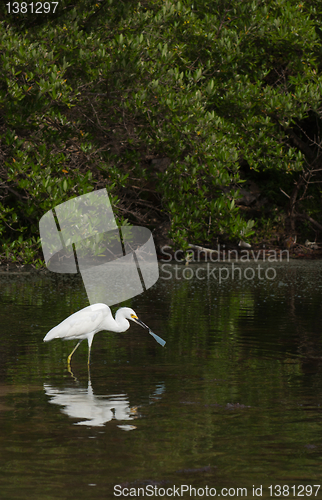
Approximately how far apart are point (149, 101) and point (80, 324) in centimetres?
925

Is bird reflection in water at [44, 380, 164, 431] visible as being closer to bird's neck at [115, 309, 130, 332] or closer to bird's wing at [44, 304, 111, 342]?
bird's wing at [44, 304, 111, 342]

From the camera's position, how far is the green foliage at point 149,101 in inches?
587

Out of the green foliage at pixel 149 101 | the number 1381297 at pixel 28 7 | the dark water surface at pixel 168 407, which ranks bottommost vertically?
the dark water surface at pixel 168 407

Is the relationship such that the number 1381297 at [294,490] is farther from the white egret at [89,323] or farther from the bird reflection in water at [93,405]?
the white egret at [89,323]

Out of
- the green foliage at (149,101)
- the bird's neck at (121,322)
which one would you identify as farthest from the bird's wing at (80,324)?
the green foliage at (149,101)

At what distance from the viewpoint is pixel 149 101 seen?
1578 cm

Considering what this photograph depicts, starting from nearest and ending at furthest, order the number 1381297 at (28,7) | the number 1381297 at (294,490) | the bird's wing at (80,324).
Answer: the number 1381297 at (294,490) < the bird's wing at (80,324) < the number 1381297 at (28,7)

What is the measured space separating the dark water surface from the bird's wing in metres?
0.36

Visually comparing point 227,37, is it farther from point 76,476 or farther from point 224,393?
point 76,476

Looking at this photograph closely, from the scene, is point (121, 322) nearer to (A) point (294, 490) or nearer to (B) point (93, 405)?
(B) point (93, 405)

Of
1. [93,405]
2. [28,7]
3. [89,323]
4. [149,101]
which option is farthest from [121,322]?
[28,7]

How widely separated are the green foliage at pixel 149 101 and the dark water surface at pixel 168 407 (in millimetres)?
5226

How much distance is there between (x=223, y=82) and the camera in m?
17.9

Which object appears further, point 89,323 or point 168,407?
point 89,323
